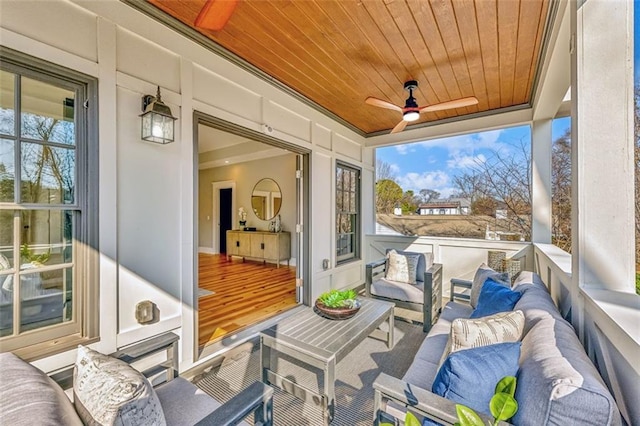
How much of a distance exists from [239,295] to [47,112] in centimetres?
322

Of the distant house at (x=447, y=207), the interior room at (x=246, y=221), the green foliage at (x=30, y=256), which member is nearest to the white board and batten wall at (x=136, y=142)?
the green foliage at (x=30, y=256)

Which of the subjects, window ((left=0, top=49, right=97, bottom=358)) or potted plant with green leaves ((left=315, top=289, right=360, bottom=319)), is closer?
window ((left=0, top=49, right=97, bottom=358))

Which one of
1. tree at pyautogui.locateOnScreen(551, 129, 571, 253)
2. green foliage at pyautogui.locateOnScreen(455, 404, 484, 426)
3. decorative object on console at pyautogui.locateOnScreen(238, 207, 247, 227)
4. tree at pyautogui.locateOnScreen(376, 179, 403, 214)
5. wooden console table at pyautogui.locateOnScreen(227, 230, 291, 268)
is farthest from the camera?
decorative object on console at pyautogui.locateOnScreen(238, 207, 247, 227)

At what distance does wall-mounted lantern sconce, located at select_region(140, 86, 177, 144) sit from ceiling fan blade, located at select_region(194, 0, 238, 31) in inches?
30.9

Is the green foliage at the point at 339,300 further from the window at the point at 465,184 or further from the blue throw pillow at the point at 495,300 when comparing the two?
the window at the point at 465,184

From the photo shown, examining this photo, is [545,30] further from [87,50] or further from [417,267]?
[87,50]

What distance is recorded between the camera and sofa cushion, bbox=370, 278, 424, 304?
3.19 metres

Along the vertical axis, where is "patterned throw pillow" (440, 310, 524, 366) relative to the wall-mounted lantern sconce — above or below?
below

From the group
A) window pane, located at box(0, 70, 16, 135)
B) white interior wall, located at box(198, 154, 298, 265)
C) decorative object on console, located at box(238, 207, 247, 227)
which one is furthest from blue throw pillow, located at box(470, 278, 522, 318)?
decorative object on console, located at box(238, 207, 247, 227)

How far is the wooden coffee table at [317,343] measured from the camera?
175 centimetres

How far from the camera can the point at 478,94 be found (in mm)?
3641

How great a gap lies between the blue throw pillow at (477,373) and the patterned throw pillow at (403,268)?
2394 millimetres

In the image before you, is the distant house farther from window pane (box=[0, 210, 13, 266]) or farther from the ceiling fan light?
window pane (box=[0, 210, 13, 266])

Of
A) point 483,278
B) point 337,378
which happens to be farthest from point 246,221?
point 483,278
